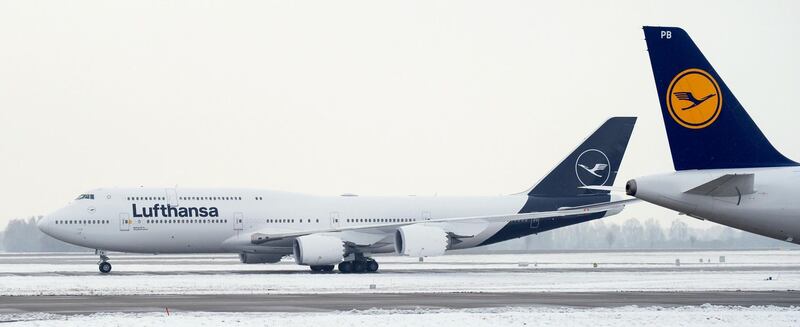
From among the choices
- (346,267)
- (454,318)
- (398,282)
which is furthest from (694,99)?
(346,267)

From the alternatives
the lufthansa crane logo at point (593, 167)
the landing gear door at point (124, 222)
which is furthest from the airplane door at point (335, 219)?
the lufthansa crane logo at point (593, 167)

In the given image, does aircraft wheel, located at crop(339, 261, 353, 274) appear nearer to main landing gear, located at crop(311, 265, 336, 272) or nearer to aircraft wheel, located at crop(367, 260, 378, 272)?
main landing gear, located at crop(311, 265, 336, 272)

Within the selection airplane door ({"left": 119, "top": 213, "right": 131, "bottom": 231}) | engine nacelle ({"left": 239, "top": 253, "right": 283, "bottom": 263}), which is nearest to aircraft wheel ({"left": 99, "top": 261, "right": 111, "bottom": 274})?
airplane door ({"left": 119, "top": 213, "right": 131, "bottom": 231})

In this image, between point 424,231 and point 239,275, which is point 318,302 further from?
point 424,231

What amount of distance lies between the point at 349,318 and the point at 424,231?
79.8ft

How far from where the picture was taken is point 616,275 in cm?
4375

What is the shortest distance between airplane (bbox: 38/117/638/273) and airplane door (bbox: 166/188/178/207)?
0.13ft

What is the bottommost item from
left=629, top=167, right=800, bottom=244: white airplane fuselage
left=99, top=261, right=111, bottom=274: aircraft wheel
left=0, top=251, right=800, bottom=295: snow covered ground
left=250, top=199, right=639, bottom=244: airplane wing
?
left=0, top=251, right=800, bottom=295: snow covered ground

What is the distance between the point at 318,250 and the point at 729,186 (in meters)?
25.7

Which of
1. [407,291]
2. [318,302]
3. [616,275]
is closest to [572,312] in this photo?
[318,302]

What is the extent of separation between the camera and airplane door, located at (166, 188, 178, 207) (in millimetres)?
47312

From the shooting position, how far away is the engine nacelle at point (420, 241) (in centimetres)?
4609

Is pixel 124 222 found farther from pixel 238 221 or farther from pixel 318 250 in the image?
pixel 318 250

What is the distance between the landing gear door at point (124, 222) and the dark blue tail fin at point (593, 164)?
57.1 feet
